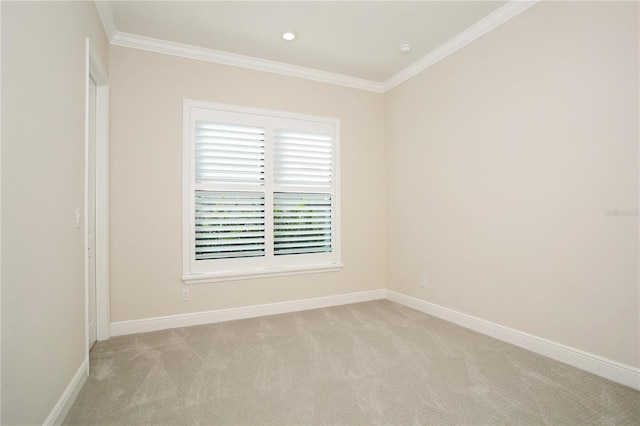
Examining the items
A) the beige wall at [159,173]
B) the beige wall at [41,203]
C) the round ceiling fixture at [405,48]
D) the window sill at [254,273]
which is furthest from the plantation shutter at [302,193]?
the beige wall at [41,203]

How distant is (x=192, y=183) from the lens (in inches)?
133

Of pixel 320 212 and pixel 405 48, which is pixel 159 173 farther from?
pixel 405 48

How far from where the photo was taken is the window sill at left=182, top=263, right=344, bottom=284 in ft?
11.1

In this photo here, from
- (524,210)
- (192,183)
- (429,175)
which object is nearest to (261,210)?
(192,183)

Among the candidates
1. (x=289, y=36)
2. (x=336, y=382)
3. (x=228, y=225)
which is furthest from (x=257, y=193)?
(x=336, y=382)

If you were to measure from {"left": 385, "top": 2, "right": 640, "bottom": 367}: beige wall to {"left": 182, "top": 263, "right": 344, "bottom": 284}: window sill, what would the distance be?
1.12 m

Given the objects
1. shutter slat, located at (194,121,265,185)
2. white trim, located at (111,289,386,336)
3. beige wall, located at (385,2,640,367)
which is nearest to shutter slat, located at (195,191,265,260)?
shutter slat, located at (194,121,265,185)

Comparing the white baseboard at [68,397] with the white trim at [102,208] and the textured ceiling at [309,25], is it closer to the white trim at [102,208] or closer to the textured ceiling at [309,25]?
the white trim at [102,208]

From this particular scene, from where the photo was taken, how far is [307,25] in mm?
3004

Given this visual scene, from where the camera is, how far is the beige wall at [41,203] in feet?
4.32

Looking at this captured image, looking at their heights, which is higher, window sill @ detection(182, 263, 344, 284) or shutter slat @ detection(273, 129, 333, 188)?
shutter slat @ detection(273, 129, 333, 188)

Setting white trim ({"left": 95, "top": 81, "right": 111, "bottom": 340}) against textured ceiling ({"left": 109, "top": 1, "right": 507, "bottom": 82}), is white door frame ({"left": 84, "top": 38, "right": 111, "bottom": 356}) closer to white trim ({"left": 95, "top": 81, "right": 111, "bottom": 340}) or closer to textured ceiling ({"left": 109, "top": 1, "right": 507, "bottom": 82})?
white trim ({"left": 95, "top": 81, "right": 111, "bottom": 340})

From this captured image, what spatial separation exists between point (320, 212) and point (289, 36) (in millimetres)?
1932

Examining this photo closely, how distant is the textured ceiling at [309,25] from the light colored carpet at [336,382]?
9.30ft
